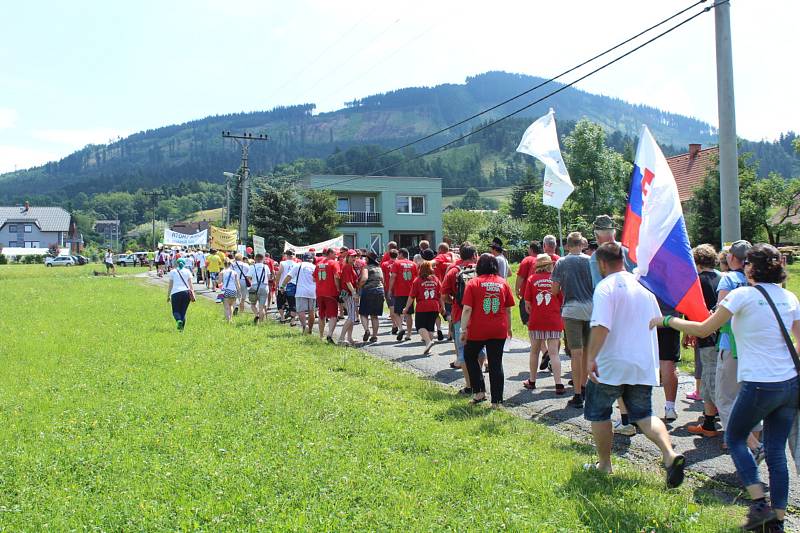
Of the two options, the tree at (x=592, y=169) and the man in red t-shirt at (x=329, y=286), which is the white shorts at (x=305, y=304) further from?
the tree at (x=592, y=169)

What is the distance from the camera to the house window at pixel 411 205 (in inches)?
2142

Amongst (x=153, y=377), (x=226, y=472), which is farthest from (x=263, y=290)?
(x=226, y=472)

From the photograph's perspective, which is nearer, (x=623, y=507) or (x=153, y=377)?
(x=623, y=507)

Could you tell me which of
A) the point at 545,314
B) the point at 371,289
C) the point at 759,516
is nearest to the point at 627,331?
the point at 759,516

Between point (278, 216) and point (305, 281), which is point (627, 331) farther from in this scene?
point (278, 216)

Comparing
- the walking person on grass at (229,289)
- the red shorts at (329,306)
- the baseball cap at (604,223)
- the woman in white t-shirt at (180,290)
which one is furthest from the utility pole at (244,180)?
the baseball cap at (604,223)

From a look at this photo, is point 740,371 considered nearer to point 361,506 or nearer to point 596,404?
point 596,404

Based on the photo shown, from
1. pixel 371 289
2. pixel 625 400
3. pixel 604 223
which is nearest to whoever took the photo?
pixel 625 400

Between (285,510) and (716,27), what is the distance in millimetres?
9684

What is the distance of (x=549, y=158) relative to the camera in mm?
11539

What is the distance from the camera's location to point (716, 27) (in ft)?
33.5

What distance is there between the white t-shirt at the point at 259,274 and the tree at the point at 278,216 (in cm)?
2982

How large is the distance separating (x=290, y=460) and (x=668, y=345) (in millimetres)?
4131

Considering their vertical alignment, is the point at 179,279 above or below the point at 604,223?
below
